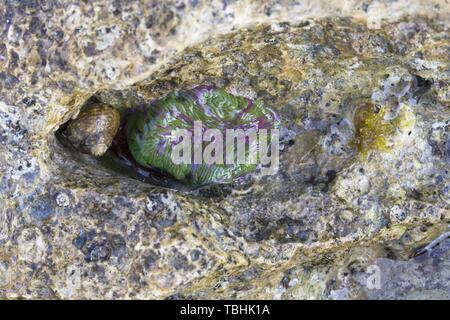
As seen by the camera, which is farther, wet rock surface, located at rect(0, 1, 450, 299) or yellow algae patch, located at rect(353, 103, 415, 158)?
yellow algae patch, located at rect(353, 103, 415, 158)

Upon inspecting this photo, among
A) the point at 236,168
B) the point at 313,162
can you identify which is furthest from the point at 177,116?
the point at 313,162

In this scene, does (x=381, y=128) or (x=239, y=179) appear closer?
(x=381, y=128)

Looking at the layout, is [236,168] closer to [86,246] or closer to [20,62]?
[86,246]

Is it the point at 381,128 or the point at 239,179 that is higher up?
the point at 381,128

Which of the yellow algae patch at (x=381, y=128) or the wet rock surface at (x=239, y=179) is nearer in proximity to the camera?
the wet rock surface at (x=239, y=179)
